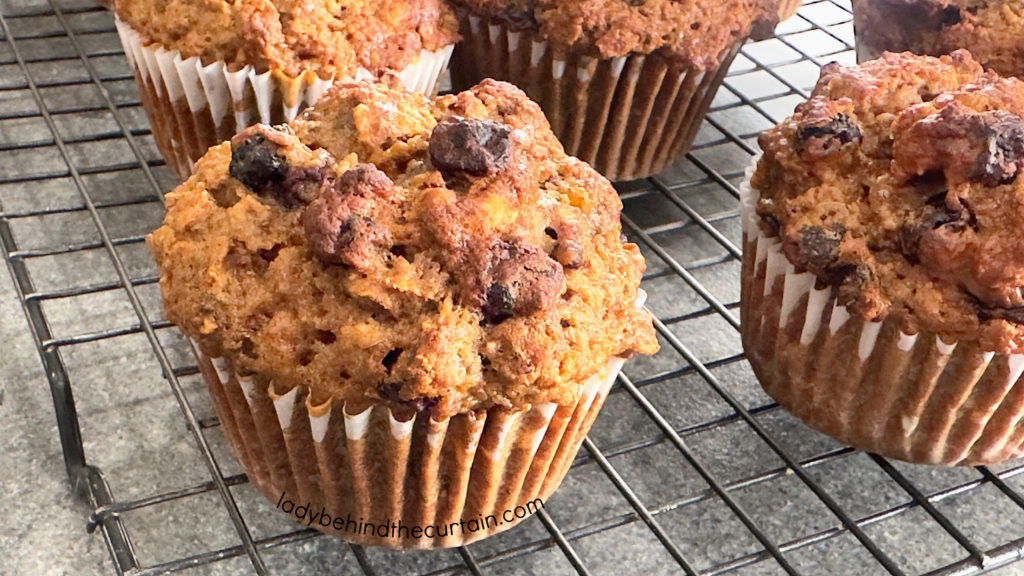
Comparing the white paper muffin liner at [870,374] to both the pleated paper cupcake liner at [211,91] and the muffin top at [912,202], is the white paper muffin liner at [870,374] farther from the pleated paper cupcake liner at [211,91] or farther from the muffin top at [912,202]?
the pleated paper cupcake liner at [211,91]

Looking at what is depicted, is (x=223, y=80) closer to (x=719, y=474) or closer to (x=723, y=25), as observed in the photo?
(x=723, y=25)

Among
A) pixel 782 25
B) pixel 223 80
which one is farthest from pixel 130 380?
pixel 782 25

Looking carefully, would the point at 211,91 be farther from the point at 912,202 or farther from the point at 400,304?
the point at 912,202

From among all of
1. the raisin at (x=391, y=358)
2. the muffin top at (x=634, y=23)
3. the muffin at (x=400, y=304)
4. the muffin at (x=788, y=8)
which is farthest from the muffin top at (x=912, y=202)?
the muffin at (x=788, y=8)

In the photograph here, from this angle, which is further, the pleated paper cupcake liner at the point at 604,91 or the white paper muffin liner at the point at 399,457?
the pleated paper cupcake liner at the point at 604,91

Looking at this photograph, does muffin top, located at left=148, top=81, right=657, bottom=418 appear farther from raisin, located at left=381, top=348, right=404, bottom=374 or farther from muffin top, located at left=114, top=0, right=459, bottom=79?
muffin top, located at left=114, top=0, right=459, bottom=79

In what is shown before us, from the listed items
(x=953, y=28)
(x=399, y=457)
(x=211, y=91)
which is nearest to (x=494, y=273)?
(x=399, y=457)
